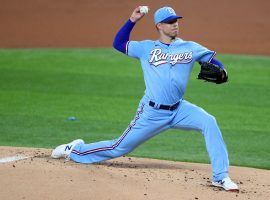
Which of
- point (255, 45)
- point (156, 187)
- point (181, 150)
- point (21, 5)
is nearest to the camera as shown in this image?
point (156, 187)

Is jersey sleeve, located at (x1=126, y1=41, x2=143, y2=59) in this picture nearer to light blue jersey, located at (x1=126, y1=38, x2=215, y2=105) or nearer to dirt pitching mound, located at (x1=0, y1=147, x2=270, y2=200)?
light blue jersey, located at (x1=126, y1=38, x2=215, y2=105)

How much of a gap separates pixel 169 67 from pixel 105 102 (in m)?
4.86

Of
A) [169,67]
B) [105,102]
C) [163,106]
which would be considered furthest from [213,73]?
[105,102]

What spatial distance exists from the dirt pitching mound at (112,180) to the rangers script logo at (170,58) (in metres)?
1.16

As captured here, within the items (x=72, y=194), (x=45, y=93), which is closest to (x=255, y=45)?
(x=45, y=93)

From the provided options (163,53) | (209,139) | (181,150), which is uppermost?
(163,53)

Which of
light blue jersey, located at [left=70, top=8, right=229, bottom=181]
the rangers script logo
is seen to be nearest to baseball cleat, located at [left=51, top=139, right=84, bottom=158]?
light blue jersey, located at [left=70, top=8, right=229, bottom=181]

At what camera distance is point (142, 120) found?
7.67 meters

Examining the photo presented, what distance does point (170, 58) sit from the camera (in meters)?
7.58

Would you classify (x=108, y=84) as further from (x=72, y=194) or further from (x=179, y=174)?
(x=72, y=194)

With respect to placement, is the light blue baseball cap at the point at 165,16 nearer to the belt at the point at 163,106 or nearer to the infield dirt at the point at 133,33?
the belt at the point at 163,106

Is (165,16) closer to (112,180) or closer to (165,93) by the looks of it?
(165,93)

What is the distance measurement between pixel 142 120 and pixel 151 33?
34.3 ft

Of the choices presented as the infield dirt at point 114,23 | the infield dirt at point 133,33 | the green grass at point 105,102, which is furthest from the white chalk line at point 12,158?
the infield dirt at point 114,23
